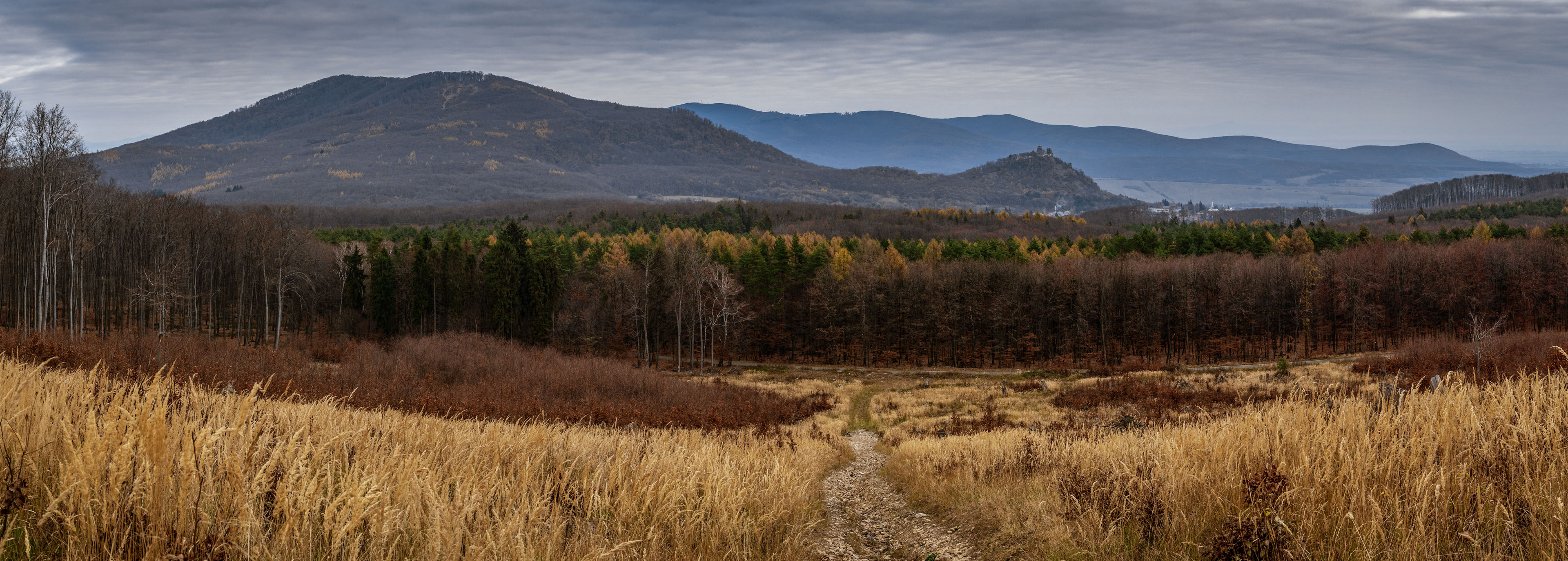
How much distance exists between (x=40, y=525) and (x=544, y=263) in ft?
254

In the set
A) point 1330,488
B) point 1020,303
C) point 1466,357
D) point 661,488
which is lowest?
point 1020,303

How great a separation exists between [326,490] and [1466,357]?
1901 inches

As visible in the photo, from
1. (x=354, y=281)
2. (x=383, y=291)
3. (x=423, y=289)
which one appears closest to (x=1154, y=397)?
(x=423, y=289)

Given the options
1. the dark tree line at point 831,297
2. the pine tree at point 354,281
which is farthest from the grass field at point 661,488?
the pine tree at point 354,281

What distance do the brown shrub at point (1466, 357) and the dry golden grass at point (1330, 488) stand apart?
24.7m

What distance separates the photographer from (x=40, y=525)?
3428 mm

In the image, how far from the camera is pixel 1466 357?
37031mm

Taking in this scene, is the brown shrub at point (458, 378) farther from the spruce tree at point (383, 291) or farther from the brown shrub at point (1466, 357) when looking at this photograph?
the brown shrub at point (1466, 357)

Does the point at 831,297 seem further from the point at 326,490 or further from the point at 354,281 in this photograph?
the point at 326,490

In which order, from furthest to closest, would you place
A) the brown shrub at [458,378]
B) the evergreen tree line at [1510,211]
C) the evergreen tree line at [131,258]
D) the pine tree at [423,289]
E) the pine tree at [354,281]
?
the evergreen tree line at [1510,211]
the pine tree at [354,281]
the pine tree at [423,289]
the evergreen tree line at [131,258]
the brown shrub at [458,378]

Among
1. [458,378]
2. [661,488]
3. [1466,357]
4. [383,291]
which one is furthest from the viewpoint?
[383,291]

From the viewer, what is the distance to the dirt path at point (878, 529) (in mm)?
7898

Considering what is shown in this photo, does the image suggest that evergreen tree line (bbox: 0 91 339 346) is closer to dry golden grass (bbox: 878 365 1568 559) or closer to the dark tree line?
the dark tree line

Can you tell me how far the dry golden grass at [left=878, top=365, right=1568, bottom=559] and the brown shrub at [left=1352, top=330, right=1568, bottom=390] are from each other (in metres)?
24.7
